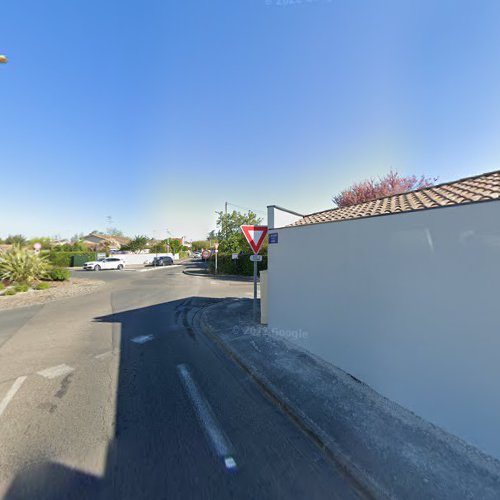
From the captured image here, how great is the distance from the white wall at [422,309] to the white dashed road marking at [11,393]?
510cm

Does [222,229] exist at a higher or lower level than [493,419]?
higher

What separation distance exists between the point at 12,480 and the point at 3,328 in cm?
692

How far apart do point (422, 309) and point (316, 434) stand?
6.58 ft

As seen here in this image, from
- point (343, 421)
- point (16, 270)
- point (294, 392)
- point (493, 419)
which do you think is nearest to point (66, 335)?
point (294, 392)

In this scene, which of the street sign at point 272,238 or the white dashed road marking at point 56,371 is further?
the street sign at point 272,238

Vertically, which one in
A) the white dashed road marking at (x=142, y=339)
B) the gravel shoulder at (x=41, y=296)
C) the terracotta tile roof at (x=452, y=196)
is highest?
the terracotta tile roof at (x=452, y=196)

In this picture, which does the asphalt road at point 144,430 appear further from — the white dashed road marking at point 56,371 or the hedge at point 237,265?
the hedge at point 237,265

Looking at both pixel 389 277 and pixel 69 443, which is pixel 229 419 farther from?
pixel 389 277

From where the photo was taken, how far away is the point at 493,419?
2482 mm

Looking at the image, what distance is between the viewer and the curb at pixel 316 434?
214 cm

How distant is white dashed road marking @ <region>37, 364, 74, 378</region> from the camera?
14.1ft

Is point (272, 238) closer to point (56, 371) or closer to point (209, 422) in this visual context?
point (209, 422)

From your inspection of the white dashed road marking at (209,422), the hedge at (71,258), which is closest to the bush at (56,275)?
the white dashed road marking at (209,422)

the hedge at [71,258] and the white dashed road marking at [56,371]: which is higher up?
the hedge at [71,258]
